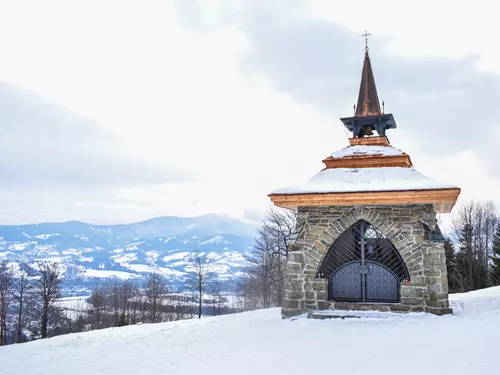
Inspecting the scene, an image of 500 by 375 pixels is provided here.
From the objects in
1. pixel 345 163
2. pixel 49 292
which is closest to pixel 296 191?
pixel 345 163

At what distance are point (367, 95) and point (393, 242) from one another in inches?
209

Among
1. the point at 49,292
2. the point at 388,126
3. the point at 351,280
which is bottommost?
the point at 49,292

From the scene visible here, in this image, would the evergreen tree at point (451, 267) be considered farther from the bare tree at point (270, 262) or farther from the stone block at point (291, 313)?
the stone block at point (291, 313)

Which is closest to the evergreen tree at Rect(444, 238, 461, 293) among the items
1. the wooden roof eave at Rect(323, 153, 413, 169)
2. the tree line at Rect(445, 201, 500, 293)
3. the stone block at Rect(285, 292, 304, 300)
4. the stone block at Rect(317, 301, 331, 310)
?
the tree line at Rect(445, 201, 500, 293)

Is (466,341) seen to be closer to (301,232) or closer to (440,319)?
(440,319)

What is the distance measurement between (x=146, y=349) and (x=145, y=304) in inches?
1534

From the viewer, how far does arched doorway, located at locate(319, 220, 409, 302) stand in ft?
29.4

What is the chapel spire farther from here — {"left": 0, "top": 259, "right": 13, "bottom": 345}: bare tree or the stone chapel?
{"left": 0, "top": 259, "right": 13, "bottom": 345}: bare tree

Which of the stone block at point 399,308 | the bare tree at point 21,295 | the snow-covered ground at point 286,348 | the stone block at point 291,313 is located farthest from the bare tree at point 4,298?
the stone block at point 399,308

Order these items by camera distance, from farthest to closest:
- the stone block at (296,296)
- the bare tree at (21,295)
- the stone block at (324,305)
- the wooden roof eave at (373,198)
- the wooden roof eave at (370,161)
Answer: the bare tree at (21,295)
the wooden roof eave at (370,161)
the stone block at (296,296)
the stone block at (324,305)
the wooden roof eave at (373,198)

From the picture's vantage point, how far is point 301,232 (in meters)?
9.38

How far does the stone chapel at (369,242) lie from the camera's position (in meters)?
8.45

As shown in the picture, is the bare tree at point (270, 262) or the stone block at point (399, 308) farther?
the bare tree at point (270, 262)

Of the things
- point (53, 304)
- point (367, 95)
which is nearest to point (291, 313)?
point (367, 95)
